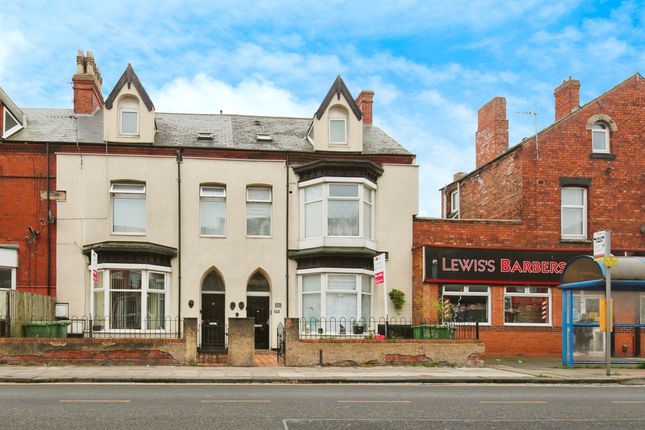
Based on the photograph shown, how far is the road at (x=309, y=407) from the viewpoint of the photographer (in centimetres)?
1129

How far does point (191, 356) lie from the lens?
69.0 ft

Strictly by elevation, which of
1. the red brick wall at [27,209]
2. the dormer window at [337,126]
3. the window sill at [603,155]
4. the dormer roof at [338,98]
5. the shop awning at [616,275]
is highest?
the dormer roof at [338,98]

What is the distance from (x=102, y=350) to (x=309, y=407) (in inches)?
378

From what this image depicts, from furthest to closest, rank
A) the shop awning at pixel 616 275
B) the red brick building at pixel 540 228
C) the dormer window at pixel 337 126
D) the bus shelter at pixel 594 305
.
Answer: the dormer window at pixel 337 126 < the red brick building at pixel 540 228 < the bus shelter at pixel 594 305 < the shop awning at pixel 616 275

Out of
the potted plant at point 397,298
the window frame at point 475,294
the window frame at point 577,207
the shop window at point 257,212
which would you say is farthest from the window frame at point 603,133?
the shop window at point 257,212

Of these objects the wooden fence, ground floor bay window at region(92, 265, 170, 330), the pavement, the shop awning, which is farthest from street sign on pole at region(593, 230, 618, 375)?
the wooden fence

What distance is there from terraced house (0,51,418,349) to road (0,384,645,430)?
10.1m

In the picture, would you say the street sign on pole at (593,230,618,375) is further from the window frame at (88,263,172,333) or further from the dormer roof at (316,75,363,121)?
the window frame at (88,263,172,333)

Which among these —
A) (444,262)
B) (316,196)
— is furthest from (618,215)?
(316,196)

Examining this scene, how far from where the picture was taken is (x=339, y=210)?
27.5 meters

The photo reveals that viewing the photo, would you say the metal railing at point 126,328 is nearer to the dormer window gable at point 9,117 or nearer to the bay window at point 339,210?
the bay window at point 339,210

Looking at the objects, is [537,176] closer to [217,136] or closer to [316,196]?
[316,196]

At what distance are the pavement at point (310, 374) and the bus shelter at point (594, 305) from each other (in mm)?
1052

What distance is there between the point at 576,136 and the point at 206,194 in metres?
13.6
